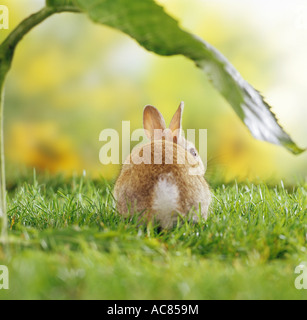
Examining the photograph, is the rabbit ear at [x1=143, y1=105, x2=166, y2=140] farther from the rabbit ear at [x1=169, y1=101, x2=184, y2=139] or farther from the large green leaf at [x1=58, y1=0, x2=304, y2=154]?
the large green leaf at [x1=58, y1=0, x2=304, y2=154]

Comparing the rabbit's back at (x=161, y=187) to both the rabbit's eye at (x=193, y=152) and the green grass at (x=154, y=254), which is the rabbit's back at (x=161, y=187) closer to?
the green grass at (x=154, y=254)

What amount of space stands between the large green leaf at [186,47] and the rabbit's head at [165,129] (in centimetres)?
90

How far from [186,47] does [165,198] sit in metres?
0.67

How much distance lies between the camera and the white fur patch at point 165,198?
1725 millimetres

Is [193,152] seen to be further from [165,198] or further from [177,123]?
[165,198]

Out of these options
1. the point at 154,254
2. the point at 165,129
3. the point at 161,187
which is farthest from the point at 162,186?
the point at 165,129

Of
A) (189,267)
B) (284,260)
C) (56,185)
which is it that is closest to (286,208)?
Result: (284,260)

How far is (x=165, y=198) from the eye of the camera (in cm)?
172

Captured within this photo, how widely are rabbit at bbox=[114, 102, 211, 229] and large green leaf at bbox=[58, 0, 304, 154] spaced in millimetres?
620

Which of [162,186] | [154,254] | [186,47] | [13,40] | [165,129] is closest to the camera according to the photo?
[186,47]

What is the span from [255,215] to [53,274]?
908mm
